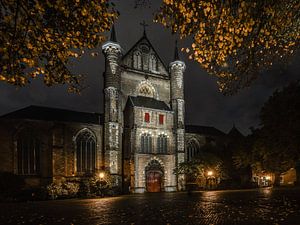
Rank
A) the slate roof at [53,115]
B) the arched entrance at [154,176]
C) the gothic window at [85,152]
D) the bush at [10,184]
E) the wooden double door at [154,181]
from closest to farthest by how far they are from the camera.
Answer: the bush at [10,184]
the slate roof at [53,115]
the gothic window at [85,152]
the arched entrance at [154,176]
the wooden double door at [154,181]

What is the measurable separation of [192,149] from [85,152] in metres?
17.7

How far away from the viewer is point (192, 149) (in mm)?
46938

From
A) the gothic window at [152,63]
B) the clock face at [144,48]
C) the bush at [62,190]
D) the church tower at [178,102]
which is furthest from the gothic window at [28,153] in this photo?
the clock face at [144,48]

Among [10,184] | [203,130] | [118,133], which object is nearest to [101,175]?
[118,133]

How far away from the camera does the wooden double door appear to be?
127 ft

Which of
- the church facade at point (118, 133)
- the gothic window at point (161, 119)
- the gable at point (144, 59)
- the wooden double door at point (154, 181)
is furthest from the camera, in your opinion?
the gable at point (144, 59)

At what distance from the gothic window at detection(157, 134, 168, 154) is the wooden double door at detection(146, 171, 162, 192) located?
117 inches

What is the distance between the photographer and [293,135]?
75.4 feet

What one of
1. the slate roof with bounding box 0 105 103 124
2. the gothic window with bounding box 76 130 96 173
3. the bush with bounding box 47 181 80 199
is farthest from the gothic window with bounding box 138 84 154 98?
the bush with bounding box 47 181 80 199

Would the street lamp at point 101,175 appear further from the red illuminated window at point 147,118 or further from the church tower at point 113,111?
the red illuminated window at point 147,118

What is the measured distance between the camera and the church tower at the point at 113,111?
36188 mm

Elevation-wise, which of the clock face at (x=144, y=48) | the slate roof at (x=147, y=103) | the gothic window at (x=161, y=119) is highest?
the clock face at (x=144, y=48)

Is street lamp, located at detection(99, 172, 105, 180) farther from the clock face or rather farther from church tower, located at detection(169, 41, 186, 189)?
the clock face

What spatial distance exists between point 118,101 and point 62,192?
13.9 metres
